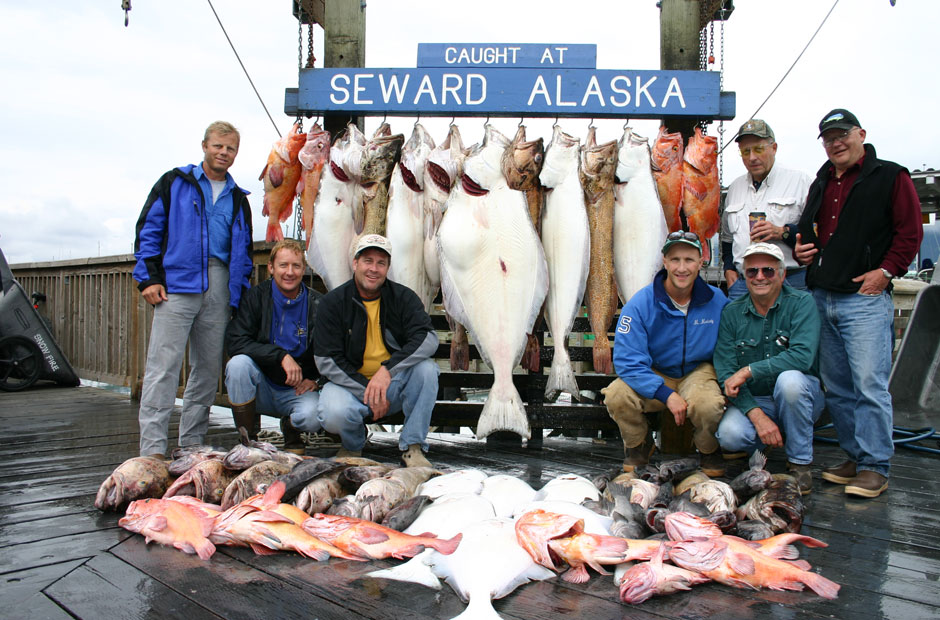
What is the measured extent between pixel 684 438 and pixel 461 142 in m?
2.13

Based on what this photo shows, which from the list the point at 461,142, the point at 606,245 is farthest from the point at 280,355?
the point at 606,245

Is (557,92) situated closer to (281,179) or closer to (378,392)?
(281,179)

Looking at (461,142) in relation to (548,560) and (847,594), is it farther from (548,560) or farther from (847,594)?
(847,594)

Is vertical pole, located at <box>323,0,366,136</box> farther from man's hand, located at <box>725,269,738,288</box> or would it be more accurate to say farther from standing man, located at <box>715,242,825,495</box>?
standing man, located at <box>715,242,825,495</box>

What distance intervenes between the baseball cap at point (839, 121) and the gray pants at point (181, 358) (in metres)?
3.14

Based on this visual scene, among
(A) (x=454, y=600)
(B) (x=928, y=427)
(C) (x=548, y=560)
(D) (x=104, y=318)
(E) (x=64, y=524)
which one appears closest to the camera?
(A) (x=454, y=600)

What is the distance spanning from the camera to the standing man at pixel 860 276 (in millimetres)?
2869

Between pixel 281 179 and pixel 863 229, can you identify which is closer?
pixel 863 229

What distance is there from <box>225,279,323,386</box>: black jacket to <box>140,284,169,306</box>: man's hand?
14.4 inches

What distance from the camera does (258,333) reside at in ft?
11.4

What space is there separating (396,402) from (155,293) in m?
1.36

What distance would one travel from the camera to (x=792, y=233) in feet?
11.0

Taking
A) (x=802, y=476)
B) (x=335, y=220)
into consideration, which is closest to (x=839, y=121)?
(x=802, y=476)

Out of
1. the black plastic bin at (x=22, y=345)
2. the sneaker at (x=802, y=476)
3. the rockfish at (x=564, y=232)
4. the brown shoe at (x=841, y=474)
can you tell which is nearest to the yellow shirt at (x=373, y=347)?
the rockfish at (x=564, y=232)
